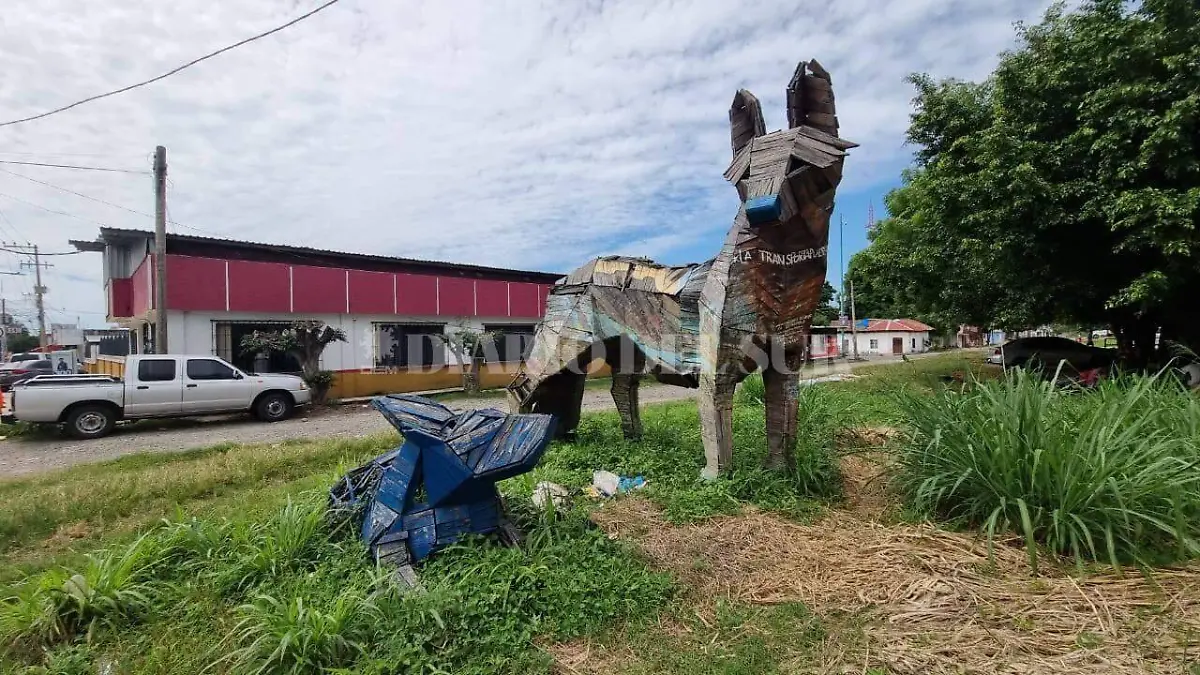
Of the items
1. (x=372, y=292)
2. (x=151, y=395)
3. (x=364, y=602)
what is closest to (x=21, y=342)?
(x=372, y=292)

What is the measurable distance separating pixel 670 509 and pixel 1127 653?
2.19m

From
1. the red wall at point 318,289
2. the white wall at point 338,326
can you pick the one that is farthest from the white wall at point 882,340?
the red wall at point 318,289

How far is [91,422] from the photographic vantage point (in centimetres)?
926

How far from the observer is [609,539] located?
3199mm

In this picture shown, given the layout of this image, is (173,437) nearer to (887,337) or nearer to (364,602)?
(364,602)

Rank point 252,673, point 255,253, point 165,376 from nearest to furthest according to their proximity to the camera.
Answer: point 252,673 → point 165,376 → point 255,253

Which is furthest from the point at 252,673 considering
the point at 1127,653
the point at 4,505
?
the point at 4,505

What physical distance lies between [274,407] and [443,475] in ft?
32.5

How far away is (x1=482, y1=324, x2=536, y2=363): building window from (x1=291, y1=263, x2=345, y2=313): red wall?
4.28m

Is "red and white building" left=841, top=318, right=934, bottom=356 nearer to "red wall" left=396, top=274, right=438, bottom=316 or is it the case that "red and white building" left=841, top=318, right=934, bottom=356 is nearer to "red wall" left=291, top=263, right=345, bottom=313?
"red wall" left=396, top=274, right=438, bottom=316

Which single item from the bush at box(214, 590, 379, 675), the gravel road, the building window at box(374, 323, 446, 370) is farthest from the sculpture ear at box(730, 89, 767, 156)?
the building window at box(374, 323, 446, 370)

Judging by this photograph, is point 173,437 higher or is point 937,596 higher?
point 937,596

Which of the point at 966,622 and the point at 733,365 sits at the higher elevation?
the point at 733,365

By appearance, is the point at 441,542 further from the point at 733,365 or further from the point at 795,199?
the point at 795,199
